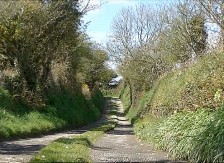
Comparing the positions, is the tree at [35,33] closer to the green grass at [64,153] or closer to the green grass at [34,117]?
the green grass at [34,117]

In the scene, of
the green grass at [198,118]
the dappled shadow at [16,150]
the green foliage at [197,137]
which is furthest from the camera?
the dappled shadow at [16,150]

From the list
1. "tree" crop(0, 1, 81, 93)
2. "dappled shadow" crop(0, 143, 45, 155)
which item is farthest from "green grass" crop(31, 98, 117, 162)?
"tree" crop(0, 1, 81, 93)

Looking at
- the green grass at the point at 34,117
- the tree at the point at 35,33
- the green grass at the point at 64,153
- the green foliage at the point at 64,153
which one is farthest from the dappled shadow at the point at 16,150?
the tree at the point at 35,33

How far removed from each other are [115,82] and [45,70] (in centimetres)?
10503

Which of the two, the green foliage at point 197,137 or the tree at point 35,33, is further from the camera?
the tree at point 35,33

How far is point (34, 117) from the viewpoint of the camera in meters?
29.0

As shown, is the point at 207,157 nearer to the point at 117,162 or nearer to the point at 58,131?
the point at 117,162

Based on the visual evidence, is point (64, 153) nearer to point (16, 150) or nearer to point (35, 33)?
point (16, 150)

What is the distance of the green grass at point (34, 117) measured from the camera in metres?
23.8

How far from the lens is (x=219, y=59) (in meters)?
16.7

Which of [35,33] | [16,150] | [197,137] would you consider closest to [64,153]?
[197,137]

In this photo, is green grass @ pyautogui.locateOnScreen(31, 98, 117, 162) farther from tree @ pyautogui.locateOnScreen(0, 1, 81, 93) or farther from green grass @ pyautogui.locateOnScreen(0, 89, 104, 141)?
tree @ pyautogui.locateOnScreen(0, 1, 81, 93)

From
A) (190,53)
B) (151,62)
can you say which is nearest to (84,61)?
(151,62)

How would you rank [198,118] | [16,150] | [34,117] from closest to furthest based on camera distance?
[198,118] → [16,150] → [34,117]
